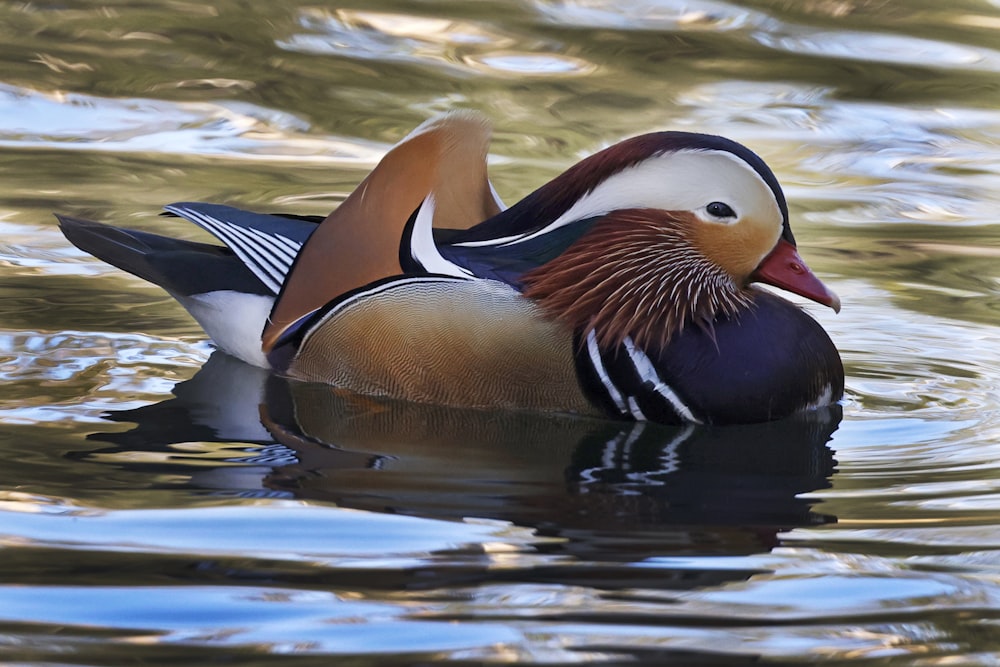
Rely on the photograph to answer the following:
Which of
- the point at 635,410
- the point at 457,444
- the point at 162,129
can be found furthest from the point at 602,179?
the point at 162,129

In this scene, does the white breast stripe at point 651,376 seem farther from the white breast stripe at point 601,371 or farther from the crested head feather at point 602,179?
the crested head feather at point 602,179

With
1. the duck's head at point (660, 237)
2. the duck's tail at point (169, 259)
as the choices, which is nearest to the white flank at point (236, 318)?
the duck's tail at point (169, 259)

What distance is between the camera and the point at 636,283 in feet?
14.9

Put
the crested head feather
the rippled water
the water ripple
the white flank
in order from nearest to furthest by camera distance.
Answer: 1. the rippled water
2. the crested head feather
3. the white flank
4. the water ripple

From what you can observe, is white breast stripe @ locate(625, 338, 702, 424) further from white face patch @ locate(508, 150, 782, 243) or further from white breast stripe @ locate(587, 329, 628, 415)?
white face patch @ locate(508, 150, 782, 243)

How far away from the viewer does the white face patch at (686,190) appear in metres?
4.41

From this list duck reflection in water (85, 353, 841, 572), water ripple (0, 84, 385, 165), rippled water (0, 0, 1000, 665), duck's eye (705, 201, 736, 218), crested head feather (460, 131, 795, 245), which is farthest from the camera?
water ripple (0, 84, 385, 165)

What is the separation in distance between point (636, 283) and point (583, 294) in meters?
0.17

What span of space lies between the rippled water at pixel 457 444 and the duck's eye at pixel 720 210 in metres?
0.59

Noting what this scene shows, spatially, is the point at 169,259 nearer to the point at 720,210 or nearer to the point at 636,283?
the point at 636,283

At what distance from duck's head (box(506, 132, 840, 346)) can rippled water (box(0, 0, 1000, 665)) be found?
34 centimetres

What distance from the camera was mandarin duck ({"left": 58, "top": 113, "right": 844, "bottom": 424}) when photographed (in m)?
4.43

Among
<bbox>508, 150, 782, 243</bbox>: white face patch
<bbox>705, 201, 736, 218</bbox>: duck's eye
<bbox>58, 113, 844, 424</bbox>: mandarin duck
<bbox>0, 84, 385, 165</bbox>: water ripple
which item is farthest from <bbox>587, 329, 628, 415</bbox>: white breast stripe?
<bbox>0, 84, 385, 165</bbox>: water ripple

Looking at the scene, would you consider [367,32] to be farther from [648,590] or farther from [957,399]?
[648,590]
